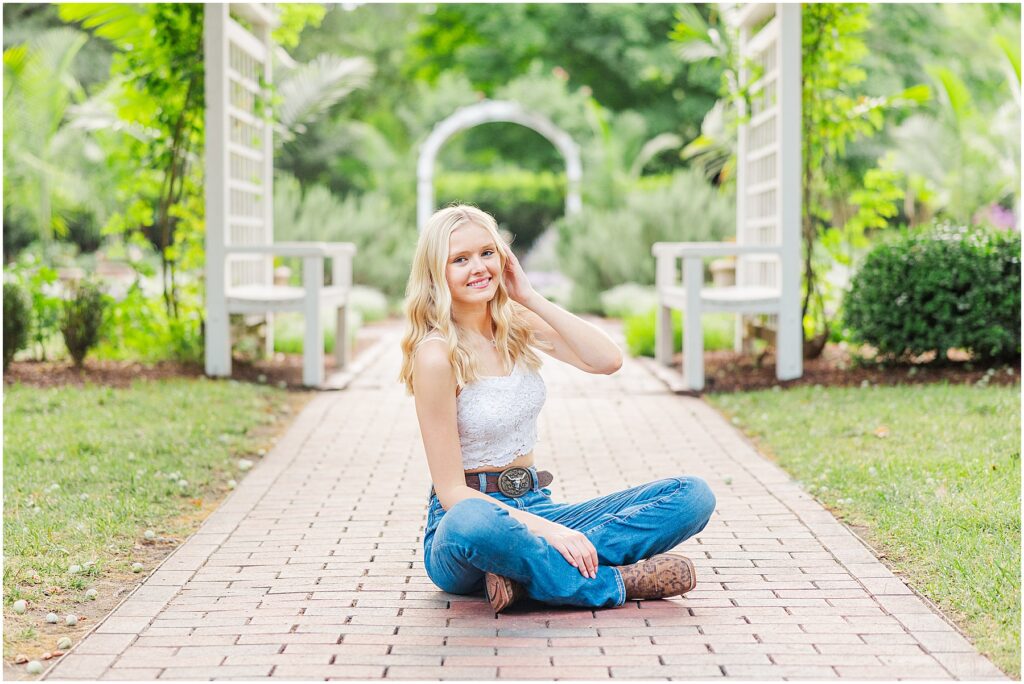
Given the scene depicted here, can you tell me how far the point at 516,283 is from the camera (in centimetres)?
404

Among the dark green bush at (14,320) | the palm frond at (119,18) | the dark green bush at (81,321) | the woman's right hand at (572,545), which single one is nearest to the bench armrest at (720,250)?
the dark green bush at (81,321)

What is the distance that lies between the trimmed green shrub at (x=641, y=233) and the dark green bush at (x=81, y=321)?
8.25 meters

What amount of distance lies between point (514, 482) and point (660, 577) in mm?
553

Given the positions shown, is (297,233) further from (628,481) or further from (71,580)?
(71,580)

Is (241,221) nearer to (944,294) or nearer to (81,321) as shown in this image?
(81,321)

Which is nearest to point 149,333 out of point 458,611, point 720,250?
point 720,250

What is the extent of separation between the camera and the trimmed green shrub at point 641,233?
52.4ft

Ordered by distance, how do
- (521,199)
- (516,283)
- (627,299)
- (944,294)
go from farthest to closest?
(521,199), (627,299), (944,294), (516,283)

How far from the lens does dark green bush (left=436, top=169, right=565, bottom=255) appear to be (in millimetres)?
24219

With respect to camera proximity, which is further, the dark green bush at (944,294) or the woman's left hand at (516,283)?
the dark green bush at (944,294)

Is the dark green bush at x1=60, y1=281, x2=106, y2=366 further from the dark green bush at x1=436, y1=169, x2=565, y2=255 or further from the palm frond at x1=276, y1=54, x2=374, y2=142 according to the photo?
the dark green bush at x1=436, y1=169, x2=565, y2=255

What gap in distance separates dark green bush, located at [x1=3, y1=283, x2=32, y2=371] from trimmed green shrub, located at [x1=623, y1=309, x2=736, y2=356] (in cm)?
537

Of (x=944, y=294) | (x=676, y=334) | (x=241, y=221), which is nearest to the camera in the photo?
(x=944, y=294)

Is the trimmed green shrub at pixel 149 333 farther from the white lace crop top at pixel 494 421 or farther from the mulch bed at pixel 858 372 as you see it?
the white lace crop top at pixel 494 421
